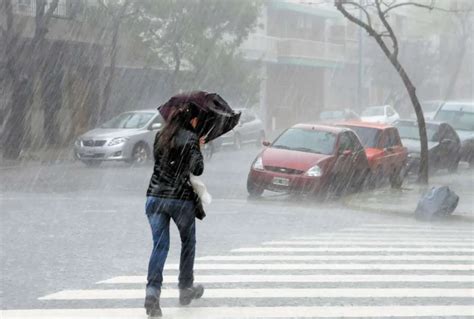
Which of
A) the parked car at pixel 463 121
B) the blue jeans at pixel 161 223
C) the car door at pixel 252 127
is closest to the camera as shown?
the blue jeans at pixel 161 223

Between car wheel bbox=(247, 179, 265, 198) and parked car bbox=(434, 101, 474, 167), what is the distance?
1242cm

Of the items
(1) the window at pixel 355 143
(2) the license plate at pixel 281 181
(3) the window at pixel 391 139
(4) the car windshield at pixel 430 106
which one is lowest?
(4) the car windshield at pixel 430 106

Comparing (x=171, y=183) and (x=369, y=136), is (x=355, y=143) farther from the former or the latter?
(x=171, y=183)

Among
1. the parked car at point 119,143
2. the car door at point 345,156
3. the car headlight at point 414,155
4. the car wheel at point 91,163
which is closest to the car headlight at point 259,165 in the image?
the car door at point 345,156

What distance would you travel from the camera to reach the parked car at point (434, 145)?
81.9 feet

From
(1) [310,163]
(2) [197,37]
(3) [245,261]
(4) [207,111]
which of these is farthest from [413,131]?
(4) [207,111]

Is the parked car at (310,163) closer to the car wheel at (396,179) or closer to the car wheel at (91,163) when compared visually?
the car wheel at (396,179)

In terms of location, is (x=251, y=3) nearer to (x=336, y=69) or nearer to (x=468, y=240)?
(x=336, y=69)

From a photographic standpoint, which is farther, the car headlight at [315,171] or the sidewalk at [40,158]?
the sidewalk at [40,158]

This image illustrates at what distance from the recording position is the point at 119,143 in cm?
2592

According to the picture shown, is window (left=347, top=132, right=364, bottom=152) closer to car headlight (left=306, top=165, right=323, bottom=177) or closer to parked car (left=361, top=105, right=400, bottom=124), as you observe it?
car headlight (left=306, top=165, right=323, bottom=177)

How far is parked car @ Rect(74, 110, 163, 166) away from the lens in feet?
84.7

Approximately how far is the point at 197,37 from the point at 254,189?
1944cm

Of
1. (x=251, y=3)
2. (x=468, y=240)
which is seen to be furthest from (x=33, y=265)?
(x=251, y=3)
